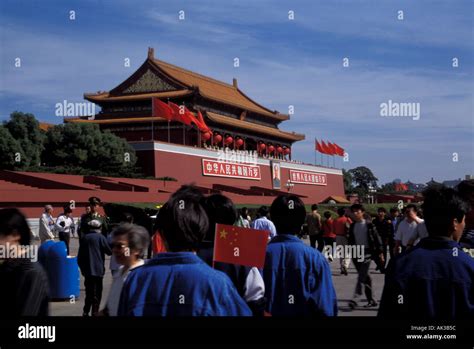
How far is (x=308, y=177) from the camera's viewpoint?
4428cm

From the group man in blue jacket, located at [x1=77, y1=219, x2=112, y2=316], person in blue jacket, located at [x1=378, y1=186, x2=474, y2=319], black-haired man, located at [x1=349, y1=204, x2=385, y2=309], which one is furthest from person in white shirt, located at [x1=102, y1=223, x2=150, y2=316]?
black-haired man, located at [x1=349, y1=204, x2=385, y2=309]

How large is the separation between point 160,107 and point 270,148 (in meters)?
14.5

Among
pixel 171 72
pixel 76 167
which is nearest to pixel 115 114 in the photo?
pixel 171 72

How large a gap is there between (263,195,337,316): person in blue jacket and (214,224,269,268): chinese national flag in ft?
1.03

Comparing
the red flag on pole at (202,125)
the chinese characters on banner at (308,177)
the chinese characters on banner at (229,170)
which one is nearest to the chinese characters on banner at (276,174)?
the chinese characters on banner at (229,170)

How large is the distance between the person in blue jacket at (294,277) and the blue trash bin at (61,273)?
5.46 metres

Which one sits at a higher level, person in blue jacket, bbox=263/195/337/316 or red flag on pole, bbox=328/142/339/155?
red flag on pole, bbox=328/142/339/155

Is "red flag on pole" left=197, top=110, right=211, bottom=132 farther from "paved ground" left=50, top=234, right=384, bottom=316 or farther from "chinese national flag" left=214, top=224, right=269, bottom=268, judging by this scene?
"chinese national flag" left=214, top=224, right=269, bottom=268

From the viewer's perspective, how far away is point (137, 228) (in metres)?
3.42

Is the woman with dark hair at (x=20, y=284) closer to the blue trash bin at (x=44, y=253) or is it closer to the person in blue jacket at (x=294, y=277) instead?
the person in blue jacket at (x=294, y=277)

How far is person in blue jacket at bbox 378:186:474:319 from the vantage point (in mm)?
2436

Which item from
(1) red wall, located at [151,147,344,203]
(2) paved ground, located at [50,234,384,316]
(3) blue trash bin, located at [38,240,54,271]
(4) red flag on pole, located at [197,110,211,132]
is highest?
(4) red flag on pole, located at [197,110,211,132]

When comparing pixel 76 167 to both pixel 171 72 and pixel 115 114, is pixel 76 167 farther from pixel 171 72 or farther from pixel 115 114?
pixel 171 72

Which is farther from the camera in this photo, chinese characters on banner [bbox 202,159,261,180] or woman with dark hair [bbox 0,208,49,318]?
chinese characters on banner [bbox 202,159,261,180]
